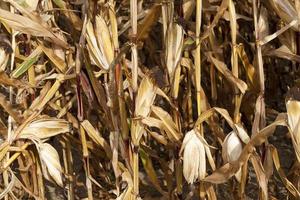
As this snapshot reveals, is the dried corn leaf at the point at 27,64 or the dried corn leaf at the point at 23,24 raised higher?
the dried corn leaf at the point at 23,24

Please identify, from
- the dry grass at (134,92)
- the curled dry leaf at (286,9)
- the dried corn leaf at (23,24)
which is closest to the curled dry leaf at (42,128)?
the dry grass at (134,92)

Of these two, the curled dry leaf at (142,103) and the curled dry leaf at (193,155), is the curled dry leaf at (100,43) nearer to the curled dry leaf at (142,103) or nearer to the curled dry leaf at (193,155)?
the curled dry leaf at (142,103)

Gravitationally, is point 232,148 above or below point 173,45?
below

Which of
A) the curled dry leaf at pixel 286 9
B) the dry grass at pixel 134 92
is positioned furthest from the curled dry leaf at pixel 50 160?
the curled dry leaf at pixel 286 9

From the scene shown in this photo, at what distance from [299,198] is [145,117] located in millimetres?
273

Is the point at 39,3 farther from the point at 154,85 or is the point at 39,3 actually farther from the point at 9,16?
the point at 154,85

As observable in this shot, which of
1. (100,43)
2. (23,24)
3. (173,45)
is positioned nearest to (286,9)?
(173,45)

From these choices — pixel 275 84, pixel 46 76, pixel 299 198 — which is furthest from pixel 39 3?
pixel 275 84

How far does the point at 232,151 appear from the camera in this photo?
933mm

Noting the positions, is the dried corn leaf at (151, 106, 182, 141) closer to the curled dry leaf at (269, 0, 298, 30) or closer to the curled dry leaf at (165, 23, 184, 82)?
the curled dry leaf at (165, 23, 184, 82)

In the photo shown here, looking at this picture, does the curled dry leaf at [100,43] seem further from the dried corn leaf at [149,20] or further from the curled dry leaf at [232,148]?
the curled dry leaf at [232,148]

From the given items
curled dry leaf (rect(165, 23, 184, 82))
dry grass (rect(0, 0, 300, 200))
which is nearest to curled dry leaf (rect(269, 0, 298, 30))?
dry grass (rect(0, 0, 300, 200))

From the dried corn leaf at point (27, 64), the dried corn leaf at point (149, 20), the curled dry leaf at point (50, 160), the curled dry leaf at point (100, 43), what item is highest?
the dried corn leaf at point (149, 20)

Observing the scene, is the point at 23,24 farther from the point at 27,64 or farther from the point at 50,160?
the point at 50,160
